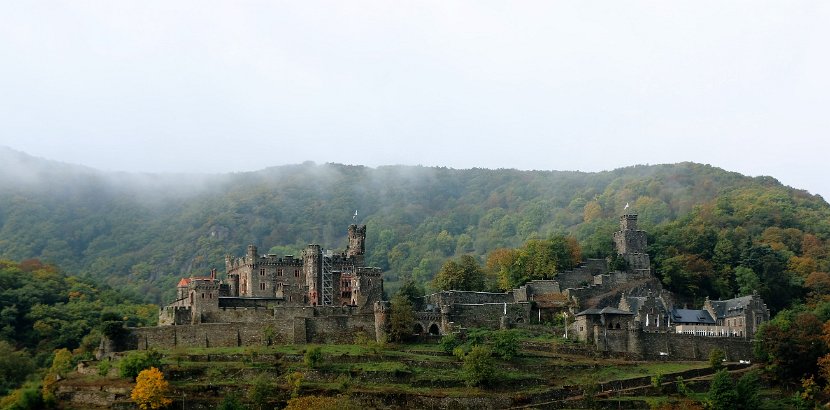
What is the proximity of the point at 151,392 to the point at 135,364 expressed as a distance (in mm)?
3261

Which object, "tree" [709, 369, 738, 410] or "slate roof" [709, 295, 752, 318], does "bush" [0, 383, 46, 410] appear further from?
"slate roof" [709, 295, 752, 318]

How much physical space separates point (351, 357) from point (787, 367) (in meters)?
29.3

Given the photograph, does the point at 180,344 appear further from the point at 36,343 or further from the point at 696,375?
the point at 696,375

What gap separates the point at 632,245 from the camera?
90.4 m

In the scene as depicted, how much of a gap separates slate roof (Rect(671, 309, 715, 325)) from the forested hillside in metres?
9.09

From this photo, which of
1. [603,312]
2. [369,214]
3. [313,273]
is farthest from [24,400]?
[369,214]

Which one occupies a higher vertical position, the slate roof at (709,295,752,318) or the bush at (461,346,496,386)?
the slate roof at (709,295,752,318)

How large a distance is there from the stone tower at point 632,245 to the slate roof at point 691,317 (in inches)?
216

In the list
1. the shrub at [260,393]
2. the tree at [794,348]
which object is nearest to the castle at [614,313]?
the tree at [794,348]

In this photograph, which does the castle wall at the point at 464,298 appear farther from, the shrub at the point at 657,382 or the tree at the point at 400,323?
the shrub at the point at 657,382

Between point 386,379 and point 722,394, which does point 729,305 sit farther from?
point 386,379

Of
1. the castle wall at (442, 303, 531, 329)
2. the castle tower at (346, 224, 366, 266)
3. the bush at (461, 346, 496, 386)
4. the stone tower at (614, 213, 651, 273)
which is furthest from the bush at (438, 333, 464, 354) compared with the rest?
the stone tower at (614, 213, 651, 273)

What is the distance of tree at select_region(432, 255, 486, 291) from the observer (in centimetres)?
8681

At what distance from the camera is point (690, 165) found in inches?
6097
